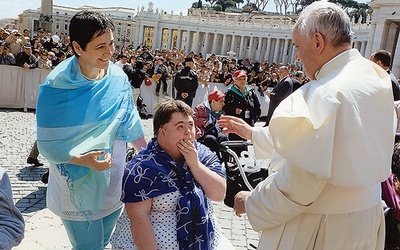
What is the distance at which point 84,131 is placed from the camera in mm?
2320

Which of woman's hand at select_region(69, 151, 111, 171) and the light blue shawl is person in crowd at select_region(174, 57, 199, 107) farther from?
woman's hand at select_region(69, 151, 111, 171)

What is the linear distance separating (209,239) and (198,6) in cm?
11868

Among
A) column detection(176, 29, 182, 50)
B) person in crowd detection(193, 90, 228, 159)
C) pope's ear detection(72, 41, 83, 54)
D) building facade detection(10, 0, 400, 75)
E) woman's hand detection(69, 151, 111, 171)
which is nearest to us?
woman's hand detection(69, 151, 111, 171)

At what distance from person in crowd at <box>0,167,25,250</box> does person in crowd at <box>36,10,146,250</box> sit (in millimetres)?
524

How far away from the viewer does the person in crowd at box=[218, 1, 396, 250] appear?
169 centimetres

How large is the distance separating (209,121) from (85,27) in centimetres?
394

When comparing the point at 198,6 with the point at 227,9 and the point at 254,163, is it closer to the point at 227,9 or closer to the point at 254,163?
the point at 227,9

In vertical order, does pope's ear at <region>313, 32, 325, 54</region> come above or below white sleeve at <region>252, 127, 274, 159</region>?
above

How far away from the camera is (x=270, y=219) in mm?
1920

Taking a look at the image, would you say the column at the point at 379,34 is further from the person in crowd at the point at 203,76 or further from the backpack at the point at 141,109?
the backpack at the point at 141,109

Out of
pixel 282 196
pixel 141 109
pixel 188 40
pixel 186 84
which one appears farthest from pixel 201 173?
pixel 188 40

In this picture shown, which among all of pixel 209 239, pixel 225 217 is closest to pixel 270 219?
pixel 209 239

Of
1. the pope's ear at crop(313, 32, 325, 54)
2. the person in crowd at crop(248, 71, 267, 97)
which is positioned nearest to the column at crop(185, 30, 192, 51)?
the person in crowd at crop(248, 71, 267, 97)

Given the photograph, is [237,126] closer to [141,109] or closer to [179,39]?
[141,109]
